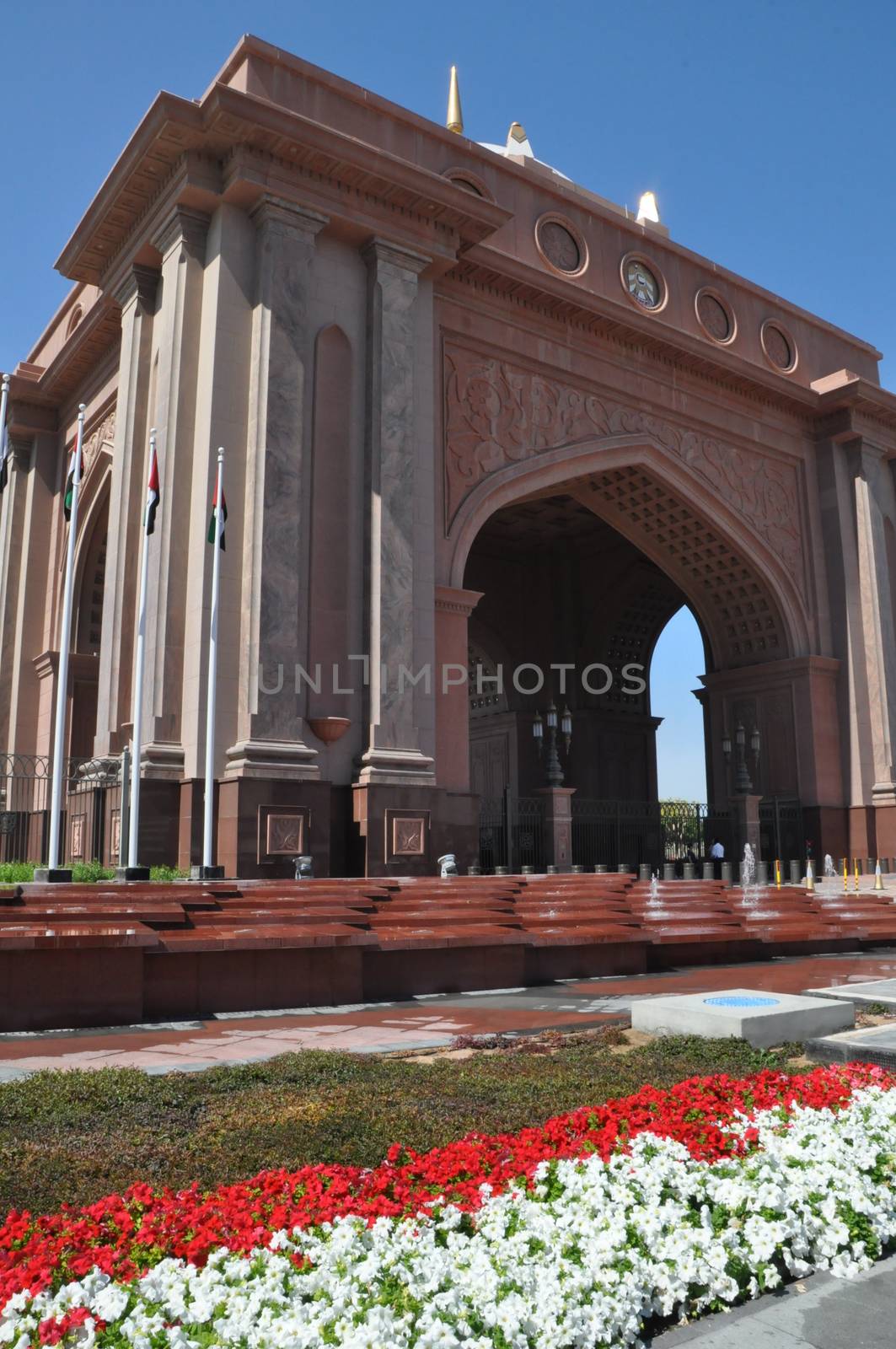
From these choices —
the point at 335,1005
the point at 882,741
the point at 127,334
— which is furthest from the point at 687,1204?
the point at 882,741

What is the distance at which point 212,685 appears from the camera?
14273 mm

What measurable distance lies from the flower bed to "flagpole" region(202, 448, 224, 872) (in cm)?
955

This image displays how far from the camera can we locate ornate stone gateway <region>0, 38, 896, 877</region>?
16.4 m

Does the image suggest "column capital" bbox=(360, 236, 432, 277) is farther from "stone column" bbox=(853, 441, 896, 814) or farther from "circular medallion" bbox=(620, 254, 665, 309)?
"stone column" bbox=(853, 441, 896, 814)

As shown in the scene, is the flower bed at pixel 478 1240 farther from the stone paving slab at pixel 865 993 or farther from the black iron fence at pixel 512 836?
the black iron fence at pixel 512 836

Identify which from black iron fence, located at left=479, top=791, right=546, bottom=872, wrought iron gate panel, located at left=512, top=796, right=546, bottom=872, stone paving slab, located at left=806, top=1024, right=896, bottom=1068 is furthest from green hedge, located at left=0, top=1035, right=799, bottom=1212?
wrought iron gate panel, located at left=512, top=796, right=546, bottom=872

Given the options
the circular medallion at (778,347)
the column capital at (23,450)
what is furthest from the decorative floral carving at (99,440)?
the circular medallion at (778,347)

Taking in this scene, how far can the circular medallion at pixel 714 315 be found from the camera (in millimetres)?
25172

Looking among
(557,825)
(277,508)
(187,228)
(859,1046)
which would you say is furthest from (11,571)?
(859,1046)

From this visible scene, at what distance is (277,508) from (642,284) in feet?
39.2

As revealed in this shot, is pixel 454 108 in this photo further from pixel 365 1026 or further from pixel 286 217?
pixel 365 1026

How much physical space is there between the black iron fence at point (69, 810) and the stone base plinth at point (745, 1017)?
416 inches

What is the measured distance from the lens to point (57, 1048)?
6977 millimetres

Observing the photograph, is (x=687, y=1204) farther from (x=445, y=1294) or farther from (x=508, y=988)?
(x=508, y=988)
